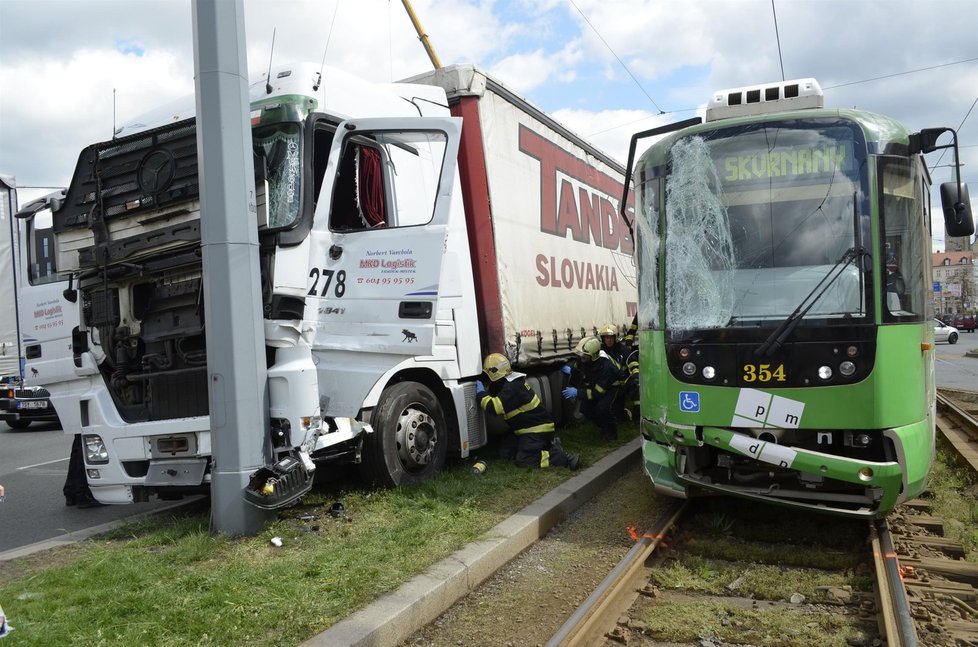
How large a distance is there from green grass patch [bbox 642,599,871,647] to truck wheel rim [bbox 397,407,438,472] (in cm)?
252

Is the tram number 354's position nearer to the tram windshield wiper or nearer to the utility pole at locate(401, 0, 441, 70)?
the tram windshield wiper

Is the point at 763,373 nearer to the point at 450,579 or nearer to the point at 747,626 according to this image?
the point at 747,626

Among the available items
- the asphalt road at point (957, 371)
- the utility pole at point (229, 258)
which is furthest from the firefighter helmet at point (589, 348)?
the asphalt road at point (957, 371)

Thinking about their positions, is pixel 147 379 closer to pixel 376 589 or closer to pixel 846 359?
pixel 376 589

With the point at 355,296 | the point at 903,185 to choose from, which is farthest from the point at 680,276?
the point at 355,296

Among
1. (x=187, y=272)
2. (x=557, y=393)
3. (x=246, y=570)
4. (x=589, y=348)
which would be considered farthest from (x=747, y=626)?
(x=589, y=348)

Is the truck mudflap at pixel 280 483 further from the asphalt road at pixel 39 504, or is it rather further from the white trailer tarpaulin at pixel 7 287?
the white trailer tarpaulin at pixel 7 287

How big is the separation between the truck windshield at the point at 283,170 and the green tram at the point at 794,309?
2626mm

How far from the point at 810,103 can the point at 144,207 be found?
17.4 ft

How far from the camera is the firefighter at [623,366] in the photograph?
9305 mm

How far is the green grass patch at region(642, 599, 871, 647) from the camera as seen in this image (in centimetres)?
363

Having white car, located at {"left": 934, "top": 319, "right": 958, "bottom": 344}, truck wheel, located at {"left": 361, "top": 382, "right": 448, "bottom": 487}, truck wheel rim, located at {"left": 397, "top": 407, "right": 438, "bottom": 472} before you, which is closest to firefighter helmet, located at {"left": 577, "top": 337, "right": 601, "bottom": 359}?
truck wheel, located at {"left": 361, "top": 382, "right": 448, "bottom": 487}

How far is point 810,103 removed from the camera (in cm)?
605

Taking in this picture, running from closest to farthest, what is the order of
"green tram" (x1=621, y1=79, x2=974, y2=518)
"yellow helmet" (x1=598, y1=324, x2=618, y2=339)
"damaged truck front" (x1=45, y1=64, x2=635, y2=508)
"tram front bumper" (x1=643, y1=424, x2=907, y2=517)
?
"tram front bumper" (x1=643, y1=424, x2=907, y2=517) → "green tram" (x1=621, y1=79, x2=974, y2=518) → "damaged truck front" (x1=45, y1=64, x2=635, y2=508) → "yellow helmet" (x1=598, y1=324, x2=618, y2=339)
